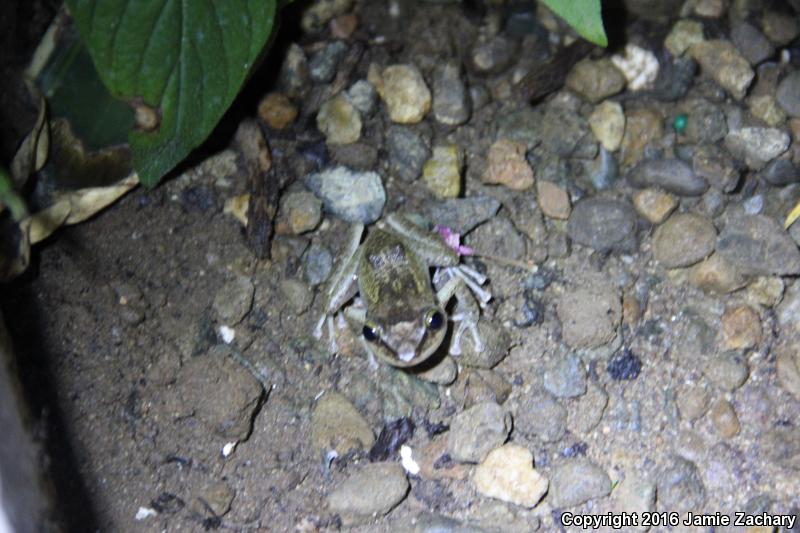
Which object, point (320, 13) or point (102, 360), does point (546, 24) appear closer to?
point (320, 13)

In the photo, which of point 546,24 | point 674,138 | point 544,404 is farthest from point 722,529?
point 546,24

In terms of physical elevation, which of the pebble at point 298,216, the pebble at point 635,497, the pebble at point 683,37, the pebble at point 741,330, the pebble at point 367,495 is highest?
the pebble at point 298,216

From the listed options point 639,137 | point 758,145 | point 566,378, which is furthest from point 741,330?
point 639,137

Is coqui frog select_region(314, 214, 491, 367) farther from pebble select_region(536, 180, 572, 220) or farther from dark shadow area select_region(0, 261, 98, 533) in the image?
dark shadow area select_region(0, 261, 98, 533)

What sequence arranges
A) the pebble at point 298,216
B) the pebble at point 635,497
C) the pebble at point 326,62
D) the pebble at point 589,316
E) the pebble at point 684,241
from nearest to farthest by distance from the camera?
the pebble at point 635,497
the pebble at point 589,316
the pebble at point 684,241
the pebble at point 298,216
the pebble at point 326,62

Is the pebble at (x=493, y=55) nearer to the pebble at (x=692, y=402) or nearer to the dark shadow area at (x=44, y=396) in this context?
the pebble at (x=692, y=402)

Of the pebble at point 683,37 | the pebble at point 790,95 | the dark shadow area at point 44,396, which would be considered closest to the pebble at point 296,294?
the dark shadow area at point 44,396
